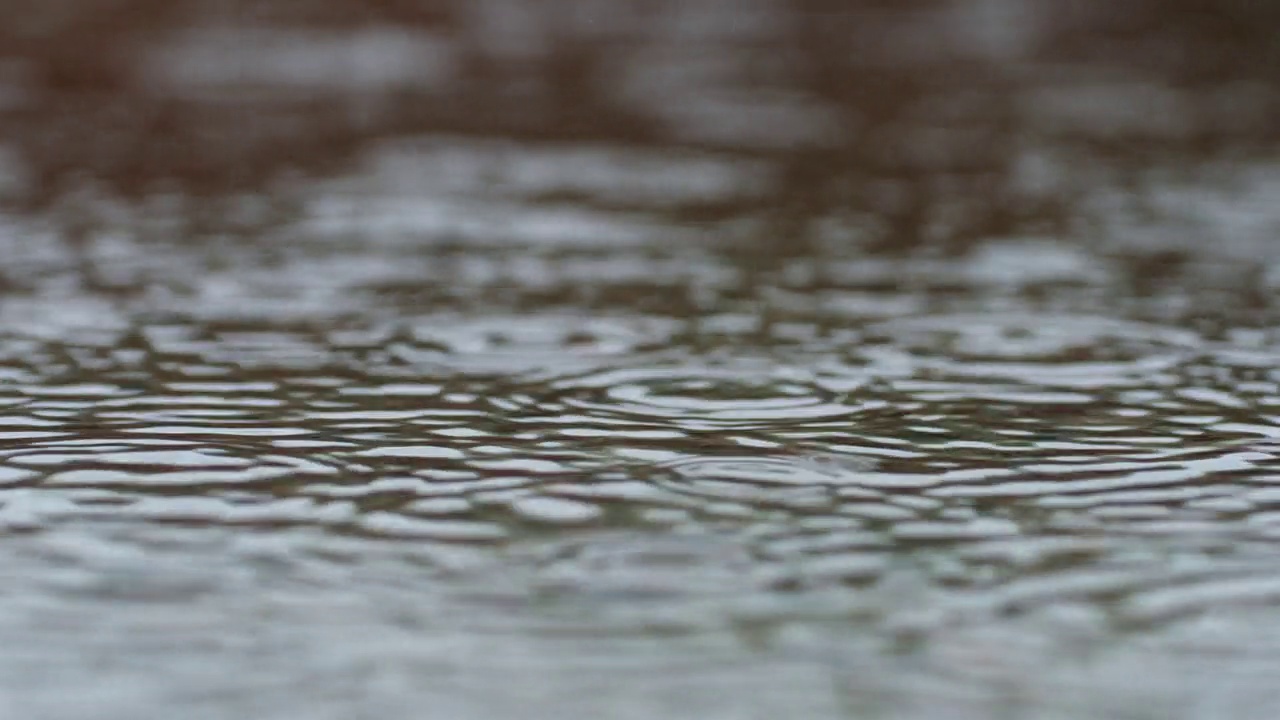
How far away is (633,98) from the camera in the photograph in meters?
3.15

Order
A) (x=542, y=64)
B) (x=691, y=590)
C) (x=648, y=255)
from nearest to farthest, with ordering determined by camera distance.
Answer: (x=691, y=590), (x=648, y=255), (x=542, y=64)

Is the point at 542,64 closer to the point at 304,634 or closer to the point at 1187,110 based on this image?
the point at 1187,110

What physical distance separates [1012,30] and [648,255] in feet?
6.83

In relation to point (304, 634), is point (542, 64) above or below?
above

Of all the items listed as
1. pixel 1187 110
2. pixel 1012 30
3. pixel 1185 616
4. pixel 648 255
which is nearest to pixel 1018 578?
pixel 1185 616

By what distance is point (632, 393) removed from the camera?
1493 mm

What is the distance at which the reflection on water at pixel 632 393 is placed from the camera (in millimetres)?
912

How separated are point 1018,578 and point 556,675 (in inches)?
11.2

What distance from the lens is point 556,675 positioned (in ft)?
2.90

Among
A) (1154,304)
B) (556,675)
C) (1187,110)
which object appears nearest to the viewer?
(556,675)

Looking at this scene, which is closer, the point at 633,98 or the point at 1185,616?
the point at 1185,616

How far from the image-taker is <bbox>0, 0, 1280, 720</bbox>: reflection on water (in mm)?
912

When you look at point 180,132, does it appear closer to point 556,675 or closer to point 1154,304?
point 1154,304

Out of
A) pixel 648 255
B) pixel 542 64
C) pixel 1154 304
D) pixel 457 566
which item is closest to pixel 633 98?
pixel 542 64
